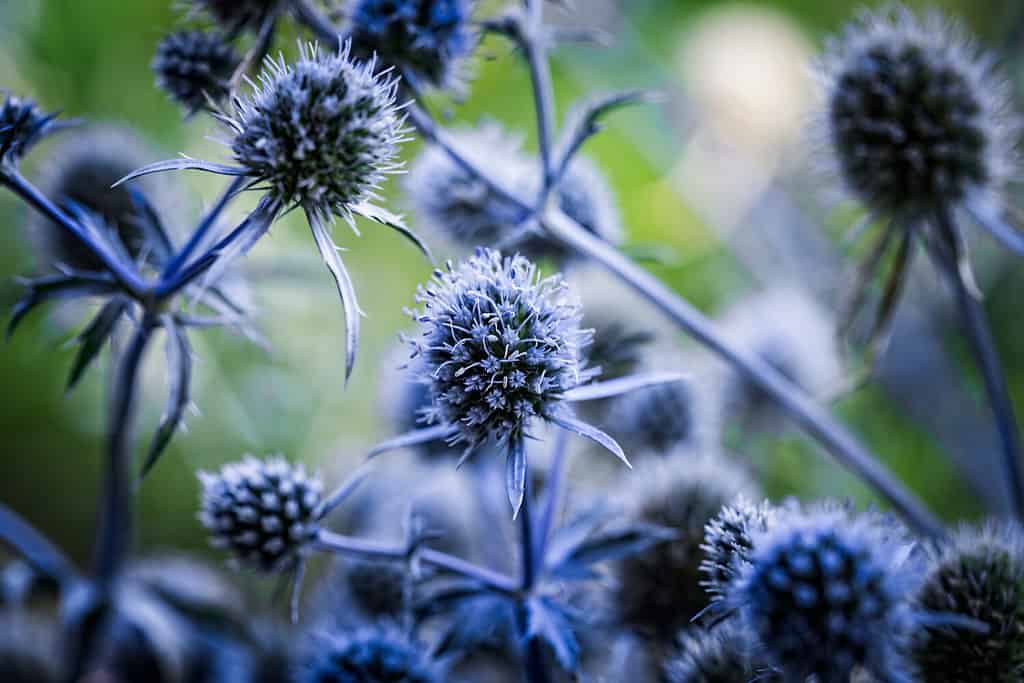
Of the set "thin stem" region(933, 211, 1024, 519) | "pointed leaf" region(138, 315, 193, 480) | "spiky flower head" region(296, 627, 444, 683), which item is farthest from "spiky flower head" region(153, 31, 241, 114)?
"thin stem" region(933, 211, 1024, 519)

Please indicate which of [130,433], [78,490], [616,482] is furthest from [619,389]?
[78,490]

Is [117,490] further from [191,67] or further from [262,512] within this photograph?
[191,67]

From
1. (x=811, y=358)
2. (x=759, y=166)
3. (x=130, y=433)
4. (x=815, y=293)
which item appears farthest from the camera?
(x=759, y=166)

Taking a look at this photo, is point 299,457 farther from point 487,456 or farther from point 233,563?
point 233,563

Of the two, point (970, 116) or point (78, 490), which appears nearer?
point (970, 116)

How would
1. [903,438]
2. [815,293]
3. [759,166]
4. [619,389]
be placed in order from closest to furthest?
[619,389] → [903,438] → [815,293] → [759,166]

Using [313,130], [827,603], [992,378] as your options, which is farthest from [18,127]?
[992,378]
